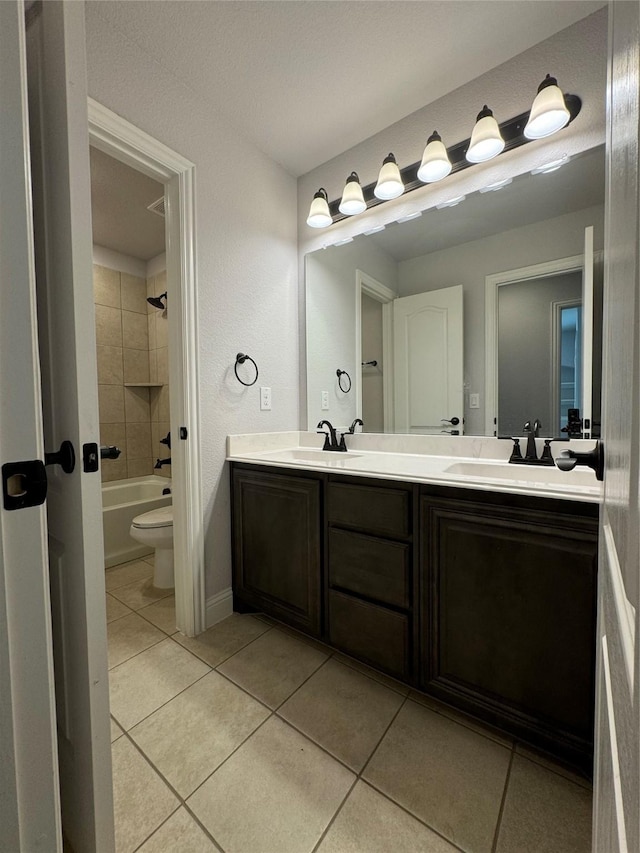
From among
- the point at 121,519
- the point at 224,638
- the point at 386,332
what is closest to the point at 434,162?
the point at 386,332

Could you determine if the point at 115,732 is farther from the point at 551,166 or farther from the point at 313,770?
the point at 551,166

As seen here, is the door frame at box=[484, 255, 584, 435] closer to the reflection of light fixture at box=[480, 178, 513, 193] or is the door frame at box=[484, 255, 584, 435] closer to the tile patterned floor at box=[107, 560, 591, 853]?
the reflection of light fixture at box=[480, 178, 513, 193]

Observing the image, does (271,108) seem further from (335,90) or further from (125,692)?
(125,692)

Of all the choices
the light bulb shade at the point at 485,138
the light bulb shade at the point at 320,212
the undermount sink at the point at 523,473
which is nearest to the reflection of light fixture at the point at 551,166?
the light bulb shade at the point at 485,138

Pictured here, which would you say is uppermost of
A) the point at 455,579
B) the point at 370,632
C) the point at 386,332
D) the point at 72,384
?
the point at 386,332

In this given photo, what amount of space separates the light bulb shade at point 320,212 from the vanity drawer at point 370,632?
1960 mm

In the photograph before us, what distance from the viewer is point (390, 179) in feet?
5.58

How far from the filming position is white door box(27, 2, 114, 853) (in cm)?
63

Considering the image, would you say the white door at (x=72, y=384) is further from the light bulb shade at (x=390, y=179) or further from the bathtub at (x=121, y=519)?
the bathtub at (x=121, y=519)

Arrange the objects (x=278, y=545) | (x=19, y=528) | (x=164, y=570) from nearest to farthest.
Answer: (x=19, y=528)
(x=278, y=545)
(x=164, y=570)

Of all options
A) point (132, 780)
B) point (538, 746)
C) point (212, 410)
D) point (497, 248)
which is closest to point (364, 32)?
point (497, 248)

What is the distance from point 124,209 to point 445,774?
3515 mm

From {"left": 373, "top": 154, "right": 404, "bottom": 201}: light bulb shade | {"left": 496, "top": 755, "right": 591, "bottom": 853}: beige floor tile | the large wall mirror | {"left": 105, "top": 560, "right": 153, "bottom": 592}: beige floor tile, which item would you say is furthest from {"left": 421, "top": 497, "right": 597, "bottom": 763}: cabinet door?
{"left": 105, "top": 560, "right": 153, "bottom": 592}: beige floor tile

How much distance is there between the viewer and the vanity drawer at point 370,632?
1241mm
